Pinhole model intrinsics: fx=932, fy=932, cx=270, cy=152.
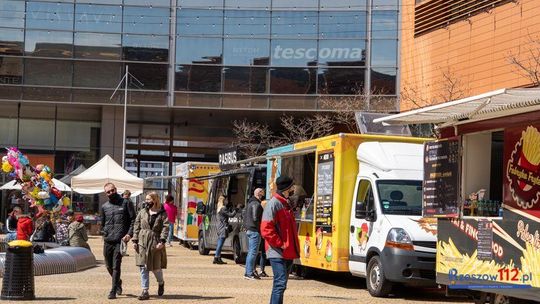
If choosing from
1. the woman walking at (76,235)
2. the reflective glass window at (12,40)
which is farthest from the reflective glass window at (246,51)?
the woman walking at (76,235)

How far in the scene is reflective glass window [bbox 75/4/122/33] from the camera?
44.2m

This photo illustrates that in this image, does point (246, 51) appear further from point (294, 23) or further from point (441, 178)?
point (441, 178)

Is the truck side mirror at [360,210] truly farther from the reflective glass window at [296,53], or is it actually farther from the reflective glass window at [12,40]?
the reflective glass window at [12,40]

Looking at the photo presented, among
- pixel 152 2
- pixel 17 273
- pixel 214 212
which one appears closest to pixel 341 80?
pixel 152 2

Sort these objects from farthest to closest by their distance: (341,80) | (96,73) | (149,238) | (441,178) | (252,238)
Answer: (96,73) → (341,80) → (252,238) → (149,238) → (441,178)

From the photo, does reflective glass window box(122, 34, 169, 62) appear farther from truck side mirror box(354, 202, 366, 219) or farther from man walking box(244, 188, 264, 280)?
truck side mirror box(354, 202, 366, 219)

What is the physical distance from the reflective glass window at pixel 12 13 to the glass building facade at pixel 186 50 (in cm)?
5

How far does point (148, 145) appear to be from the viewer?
52312 millimetres

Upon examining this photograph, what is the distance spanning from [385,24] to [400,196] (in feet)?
93.9

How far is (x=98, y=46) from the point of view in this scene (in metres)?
44.3

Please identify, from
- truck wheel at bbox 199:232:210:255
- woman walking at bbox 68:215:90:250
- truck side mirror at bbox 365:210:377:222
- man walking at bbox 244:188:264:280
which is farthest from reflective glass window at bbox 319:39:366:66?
truck side mirror at bbox 365:210:377:222

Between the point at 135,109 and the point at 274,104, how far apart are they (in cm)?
712

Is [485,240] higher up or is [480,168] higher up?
[480,168]

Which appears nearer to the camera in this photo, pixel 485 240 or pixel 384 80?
pixel 485 240
